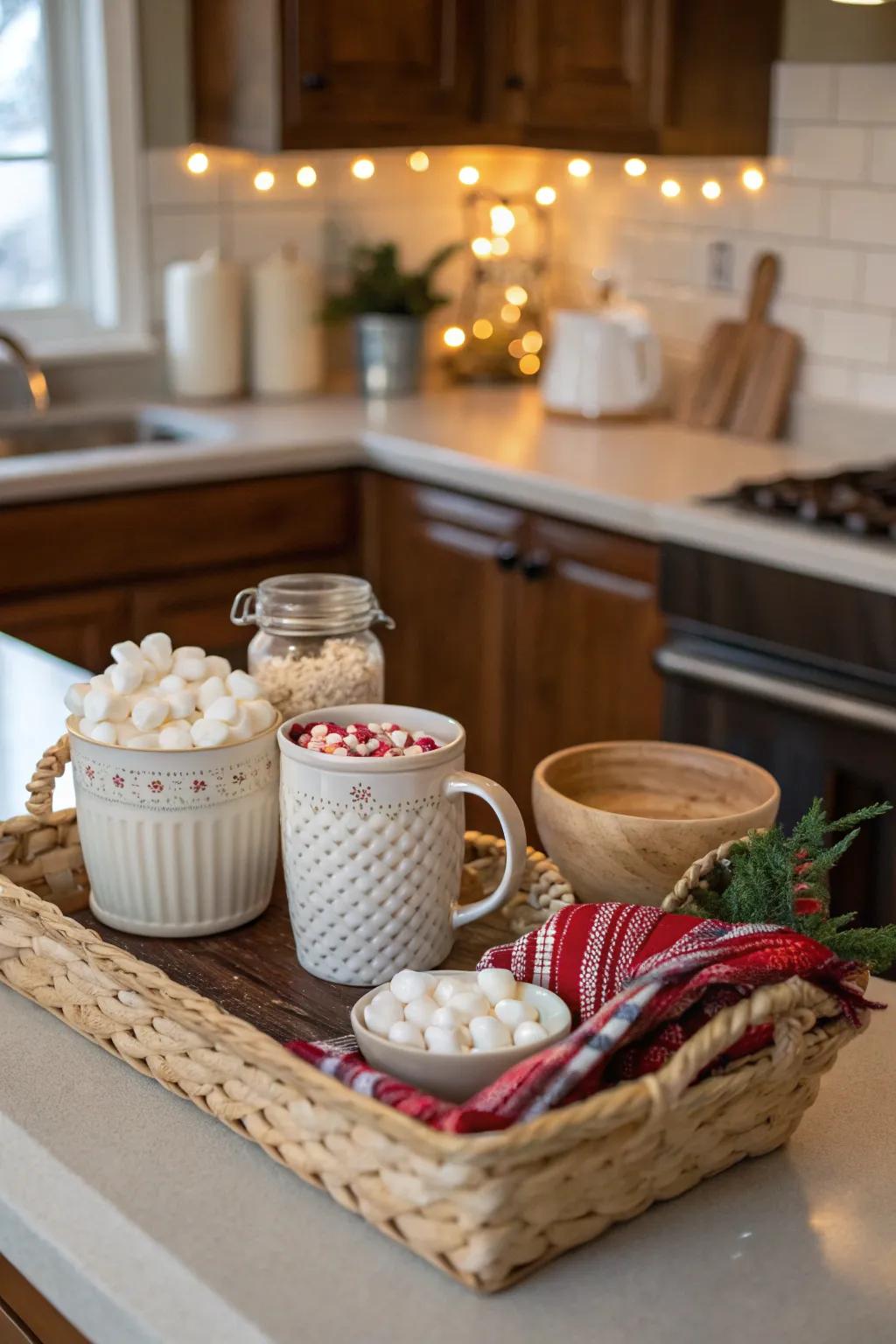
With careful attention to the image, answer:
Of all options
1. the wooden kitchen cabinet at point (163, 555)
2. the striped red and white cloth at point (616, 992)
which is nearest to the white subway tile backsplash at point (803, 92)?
the wooden kitchen cabinet at point (163, 555)

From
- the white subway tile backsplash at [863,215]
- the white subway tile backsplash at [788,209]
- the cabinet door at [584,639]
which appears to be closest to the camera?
the cabinet door at [584,639]

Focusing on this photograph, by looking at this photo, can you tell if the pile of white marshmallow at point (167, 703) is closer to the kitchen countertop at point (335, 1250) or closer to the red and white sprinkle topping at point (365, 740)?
the red and white sprinkle topping at point (365, 740)

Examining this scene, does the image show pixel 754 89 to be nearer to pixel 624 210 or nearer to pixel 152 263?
pixel 624 210

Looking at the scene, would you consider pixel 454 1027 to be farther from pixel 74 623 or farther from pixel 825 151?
pixel 825 151

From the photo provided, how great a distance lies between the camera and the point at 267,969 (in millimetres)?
1090

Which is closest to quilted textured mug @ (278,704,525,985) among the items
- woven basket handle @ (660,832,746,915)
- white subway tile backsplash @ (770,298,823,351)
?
woven basket handle @ (660,832,746,915)

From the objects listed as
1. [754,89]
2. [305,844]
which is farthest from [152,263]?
[305,844]

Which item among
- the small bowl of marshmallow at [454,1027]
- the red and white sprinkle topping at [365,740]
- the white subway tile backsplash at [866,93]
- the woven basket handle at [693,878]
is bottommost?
the small bowl of marshmallow at [454,1027]

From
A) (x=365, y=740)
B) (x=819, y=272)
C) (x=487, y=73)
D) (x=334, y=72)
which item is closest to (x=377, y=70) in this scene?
(x=334, y=72)

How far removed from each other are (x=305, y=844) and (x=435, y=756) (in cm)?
10

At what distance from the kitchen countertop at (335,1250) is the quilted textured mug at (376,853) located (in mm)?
166

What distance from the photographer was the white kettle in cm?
316

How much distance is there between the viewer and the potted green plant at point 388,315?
3484 millimetres

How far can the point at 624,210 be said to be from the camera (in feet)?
11.4
